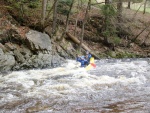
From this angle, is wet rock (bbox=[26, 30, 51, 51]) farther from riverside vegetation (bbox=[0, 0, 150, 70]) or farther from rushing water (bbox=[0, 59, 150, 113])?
rushing water (bbox=[0, 59, 150, 113])

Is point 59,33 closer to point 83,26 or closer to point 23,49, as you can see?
point 83,26

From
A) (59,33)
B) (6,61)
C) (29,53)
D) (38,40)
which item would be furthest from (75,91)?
(59,33)

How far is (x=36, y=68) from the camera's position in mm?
13062

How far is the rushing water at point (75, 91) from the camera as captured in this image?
698cm

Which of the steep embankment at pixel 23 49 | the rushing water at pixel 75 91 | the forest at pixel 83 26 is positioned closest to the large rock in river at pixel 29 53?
the steep embankment at pixel 23 49

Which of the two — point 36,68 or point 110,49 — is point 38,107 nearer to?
point 36,68

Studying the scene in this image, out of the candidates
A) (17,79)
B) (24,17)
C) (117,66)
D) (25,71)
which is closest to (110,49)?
(117,66)

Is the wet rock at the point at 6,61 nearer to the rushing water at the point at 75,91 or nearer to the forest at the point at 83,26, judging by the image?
the rushing water at the point at 75,91

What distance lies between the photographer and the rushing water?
6977mm

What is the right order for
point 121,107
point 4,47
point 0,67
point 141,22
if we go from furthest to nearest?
point 141,22, point 4,47, point 0,67, point 121,107

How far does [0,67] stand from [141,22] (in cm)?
1560

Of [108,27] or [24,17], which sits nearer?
[24,17]

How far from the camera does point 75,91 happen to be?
868cm

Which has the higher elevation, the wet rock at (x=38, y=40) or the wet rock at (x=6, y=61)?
the wet rock at (x=38, y=40)
